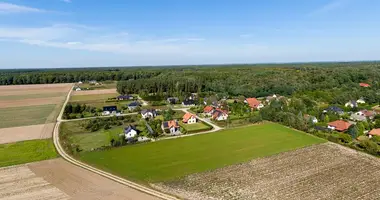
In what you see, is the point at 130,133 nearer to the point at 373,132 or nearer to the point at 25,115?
the point at 25,115

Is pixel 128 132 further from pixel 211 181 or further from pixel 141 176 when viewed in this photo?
pixel 211 181

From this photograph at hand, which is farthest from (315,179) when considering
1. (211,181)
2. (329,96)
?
(329,96)

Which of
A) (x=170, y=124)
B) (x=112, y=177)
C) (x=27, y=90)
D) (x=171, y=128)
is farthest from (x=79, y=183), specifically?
(x=27, y=90)

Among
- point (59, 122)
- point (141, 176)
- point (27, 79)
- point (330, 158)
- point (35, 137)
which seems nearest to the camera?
point (141, 176)

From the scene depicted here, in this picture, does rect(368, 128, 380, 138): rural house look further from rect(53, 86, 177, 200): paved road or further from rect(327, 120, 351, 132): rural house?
rect(53, 86, 177, 200): paved road

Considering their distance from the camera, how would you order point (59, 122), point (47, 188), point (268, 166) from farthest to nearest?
point (59, 122) < point (268, 166) < point (47, 188)
